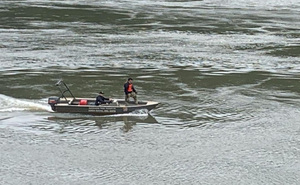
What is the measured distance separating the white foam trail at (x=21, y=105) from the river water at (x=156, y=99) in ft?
0.20

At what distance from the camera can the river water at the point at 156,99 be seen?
87.6 ft

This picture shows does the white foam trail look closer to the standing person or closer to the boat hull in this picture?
the boat hull

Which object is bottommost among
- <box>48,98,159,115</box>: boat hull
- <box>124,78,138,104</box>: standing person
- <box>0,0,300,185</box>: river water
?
<box>0,0,300,185</box>: river water

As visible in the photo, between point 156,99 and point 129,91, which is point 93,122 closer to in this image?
point 129,91

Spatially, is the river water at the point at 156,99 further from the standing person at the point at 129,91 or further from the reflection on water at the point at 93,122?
the standing person at the point at 129,91

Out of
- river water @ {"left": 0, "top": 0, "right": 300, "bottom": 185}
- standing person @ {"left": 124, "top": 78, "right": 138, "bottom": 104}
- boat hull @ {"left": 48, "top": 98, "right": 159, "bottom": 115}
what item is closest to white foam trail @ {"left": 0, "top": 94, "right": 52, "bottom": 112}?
river water @ {"left": 0, "top": 0, "right": 300, "bottom": 185}

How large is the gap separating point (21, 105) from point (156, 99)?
845 cm

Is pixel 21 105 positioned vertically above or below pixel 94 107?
below

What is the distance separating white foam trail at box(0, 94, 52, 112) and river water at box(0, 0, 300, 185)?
0.20 ft

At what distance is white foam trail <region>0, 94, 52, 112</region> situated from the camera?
117ft

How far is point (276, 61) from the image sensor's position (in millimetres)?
53094

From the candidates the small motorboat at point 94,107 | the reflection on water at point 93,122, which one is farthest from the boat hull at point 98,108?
the reflection on water at point 93,122

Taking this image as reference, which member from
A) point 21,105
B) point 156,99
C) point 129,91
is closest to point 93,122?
point 129,91

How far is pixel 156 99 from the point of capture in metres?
39.0
